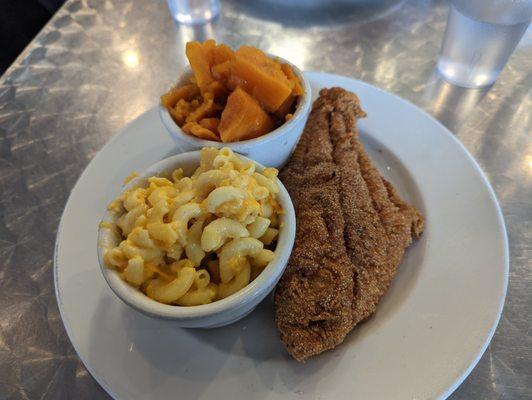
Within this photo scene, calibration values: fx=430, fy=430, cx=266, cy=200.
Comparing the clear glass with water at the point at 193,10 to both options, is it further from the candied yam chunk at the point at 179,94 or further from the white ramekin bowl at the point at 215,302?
the white ramekin bowl at the point at 215,302

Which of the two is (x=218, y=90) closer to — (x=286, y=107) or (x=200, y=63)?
(x=200, y=63)

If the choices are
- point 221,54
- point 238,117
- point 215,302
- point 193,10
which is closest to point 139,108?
point 193,10

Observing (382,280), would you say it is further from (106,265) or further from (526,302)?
(106,265)

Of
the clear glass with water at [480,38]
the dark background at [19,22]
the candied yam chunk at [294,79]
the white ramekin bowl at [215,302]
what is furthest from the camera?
the dark background at [19,22]

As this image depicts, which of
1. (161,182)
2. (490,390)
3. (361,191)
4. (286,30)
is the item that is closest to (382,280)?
(361,191)

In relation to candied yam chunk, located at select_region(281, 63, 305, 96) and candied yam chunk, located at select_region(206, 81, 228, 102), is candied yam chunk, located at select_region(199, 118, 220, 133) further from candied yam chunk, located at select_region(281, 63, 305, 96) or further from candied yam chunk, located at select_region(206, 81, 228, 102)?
candied yam chunk, located at select_region(281, 63, 305, 96)

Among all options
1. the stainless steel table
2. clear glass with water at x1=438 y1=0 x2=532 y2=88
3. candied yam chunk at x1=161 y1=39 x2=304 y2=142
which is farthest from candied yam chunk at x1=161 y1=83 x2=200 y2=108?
clear glass with water at x1=438 y1=0 x2=532 y2=88

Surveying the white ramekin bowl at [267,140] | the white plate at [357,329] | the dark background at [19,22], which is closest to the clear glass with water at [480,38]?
the white plate at [357,329]
